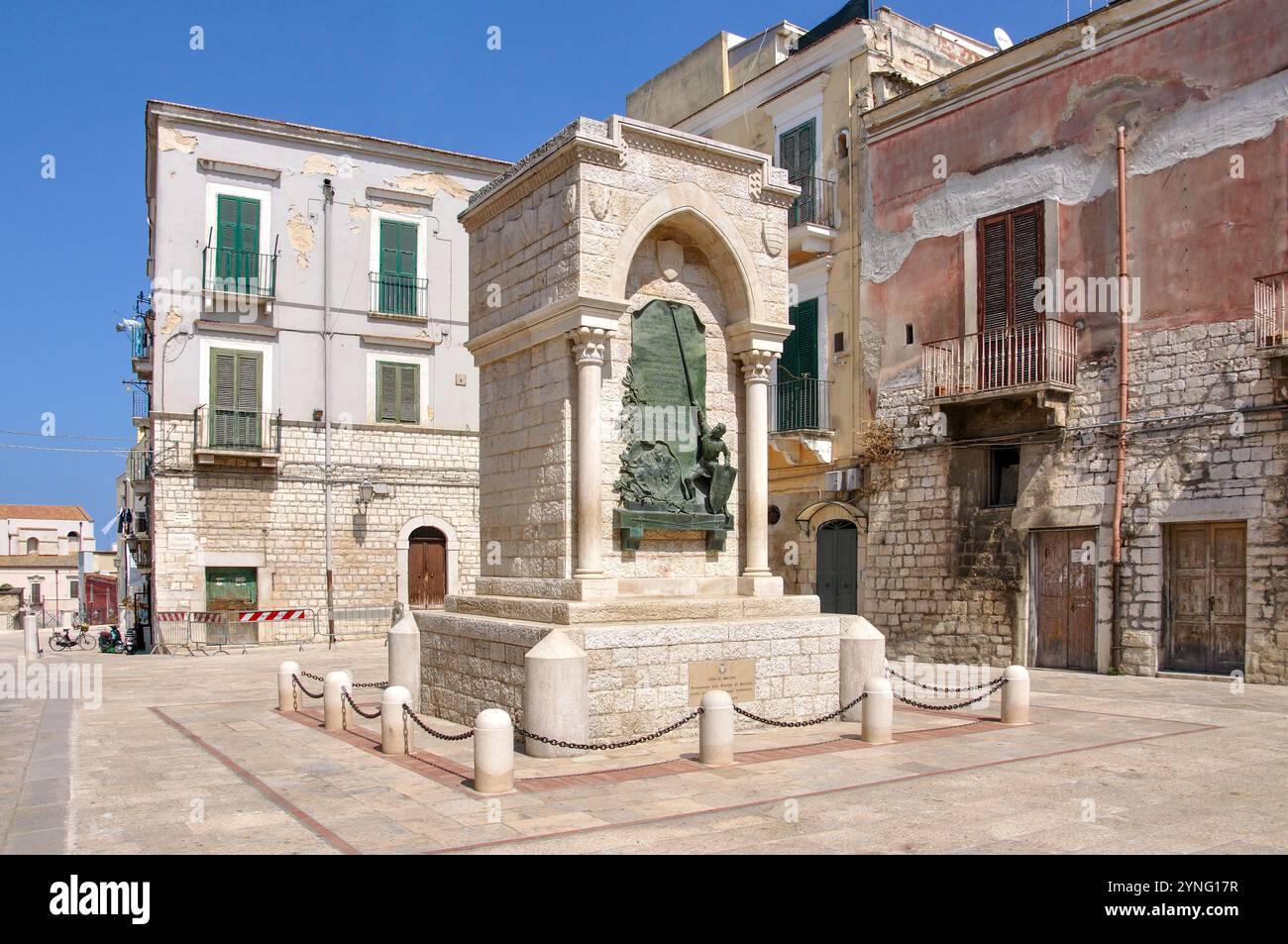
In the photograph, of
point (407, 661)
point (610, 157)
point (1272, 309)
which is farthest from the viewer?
point (1272, 309)

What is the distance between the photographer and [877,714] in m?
9.66

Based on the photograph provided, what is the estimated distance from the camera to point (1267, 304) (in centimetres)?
1434

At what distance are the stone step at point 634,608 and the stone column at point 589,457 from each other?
0.41m

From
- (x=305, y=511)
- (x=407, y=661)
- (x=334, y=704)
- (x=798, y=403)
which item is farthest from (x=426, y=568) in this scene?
(x=334, y=704)

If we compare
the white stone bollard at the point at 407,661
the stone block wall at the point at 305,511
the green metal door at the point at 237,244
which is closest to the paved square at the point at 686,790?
the white stone bollard at the point at 407,661

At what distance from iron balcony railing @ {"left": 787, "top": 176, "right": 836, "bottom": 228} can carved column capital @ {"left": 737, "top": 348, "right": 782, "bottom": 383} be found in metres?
10.4

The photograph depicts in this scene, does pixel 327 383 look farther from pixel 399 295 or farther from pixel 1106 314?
pixel 1106 314

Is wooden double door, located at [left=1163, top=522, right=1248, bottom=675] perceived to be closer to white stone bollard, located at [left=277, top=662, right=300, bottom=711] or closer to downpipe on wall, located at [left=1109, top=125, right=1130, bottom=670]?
downpipe on wall, located at [left=1109, top=125, right=1130, bottom=670]

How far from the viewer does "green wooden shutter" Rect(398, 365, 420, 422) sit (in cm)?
2647

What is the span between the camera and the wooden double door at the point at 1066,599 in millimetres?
16547

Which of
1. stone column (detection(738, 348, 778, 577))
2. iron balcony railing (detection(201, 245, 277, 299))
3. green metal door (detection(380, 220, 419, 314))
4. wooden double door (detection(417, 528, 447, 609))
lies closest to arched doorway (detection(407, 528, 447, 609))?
wooden double door (detection(417, 528, 447, 609))

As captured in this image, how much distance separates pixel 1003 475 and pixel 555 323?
10476 mm
